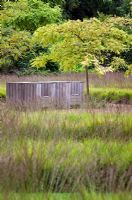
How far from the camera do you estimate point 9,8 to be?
658 inches

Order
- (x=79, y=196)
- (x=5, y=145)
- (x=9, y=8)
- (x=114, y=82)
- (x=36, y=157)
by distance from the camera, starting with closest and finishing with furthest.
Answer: (x=79, y=196) < (x=36, y=157) < (x=5, y=145) < (x=9, y=8) < (x=114, y=82)

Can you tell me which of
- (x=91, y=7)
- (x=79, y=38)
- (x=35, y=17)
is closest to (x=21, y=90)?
(x=79, y=38)

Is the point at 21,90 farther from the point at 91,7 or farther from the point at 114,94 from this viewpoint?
the point at 91,7

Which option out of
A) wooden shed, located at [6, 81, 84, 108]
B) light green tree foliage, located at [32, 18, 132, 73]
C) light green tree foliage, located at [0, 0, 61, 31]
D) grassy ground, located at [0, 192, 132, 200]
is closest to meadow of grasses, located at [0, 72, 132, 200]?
grassy ground, located at [0, 192, 132, 200]

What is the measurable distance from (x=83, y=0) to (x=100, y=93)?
25.4 m

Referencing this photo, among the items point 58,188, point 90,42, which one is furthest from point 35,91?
point 58,188

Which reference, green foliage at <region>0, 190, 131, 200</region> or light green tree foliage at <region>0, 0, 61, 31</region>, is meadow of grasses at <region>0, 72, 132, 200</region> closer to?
green foliage at <region>0, 190, 131, 200</region>

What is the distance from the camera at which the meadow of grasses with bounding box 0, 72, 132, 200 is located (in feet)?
14.9

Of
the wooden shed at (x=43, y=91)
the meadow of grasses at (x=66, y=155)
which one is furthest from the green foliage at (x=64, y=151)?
the wooden shed at (x=43, y=91)

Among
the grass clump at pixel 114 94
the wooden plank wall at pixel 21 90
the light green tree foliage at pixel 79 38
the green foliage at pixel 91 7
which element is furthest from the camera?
the green foliage at pixel 91 7

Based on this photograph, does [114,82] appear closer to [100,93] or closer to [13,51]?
[100,93]

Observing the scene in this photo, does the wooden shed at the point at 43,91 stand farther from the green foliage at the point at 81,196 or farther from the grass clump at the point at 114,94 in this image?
the green foliage at the point at 81,196

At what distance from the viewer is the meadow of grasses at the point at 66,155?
4.53m

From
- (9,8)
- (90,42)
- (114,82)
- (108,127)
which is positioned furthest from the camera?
(114,82)
